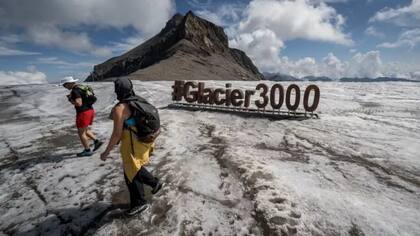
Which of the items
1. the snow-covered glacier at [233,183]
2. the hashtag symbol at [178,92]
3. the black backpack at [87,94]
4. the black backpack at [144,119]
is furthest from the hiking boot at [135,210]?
the hashtag symbol at [178,92]

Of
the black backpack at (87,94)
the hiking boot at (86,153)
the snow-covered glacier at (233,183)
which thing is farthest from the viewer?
the hiking boot at (86,153)

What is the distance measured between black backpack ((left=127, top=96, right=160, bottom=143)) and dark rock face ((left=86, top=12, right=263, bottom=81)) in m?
56.2

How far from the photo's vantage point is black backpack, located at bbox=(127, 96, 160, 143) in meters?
3.92

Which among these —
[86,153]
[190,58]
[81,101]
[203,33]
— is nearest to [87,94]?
[81,101]

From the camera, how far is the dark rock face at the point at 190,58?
7412 cm

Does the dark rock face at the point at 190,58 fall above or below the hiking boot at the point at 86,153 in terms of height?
above

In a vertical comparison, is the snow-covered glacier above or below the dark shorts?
below

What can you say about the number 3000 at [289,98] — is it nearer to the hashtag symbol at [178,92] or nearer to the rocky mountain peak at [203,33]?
the hashtag symbol at [178,92]

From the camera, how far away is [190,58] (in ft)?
279

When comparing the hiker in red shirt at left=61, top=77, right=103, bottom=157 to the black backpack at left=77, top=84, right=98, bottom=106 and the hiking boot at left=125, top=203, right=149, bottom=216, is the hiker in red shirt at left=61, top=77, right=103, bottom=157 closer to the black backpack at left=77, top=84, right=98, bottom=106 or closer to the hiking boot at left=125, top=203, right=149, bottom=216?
the black backpack at left=77, top=84, right=98, bottom=106

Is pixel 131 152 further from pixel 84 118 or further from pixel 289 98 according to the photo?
pixel 289 98

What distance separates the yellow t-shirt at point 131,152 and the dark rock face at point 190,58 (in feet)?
185

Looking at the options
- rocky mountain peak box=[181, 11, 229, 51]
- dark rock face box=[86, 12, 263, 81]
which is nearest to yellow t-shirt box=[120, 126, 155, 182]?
dark rock face box=[86, 12, 263, 81]

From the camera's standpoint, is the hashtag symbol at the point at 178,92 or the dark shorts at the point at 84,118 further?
the hashtag symbol at the point at 178,92
